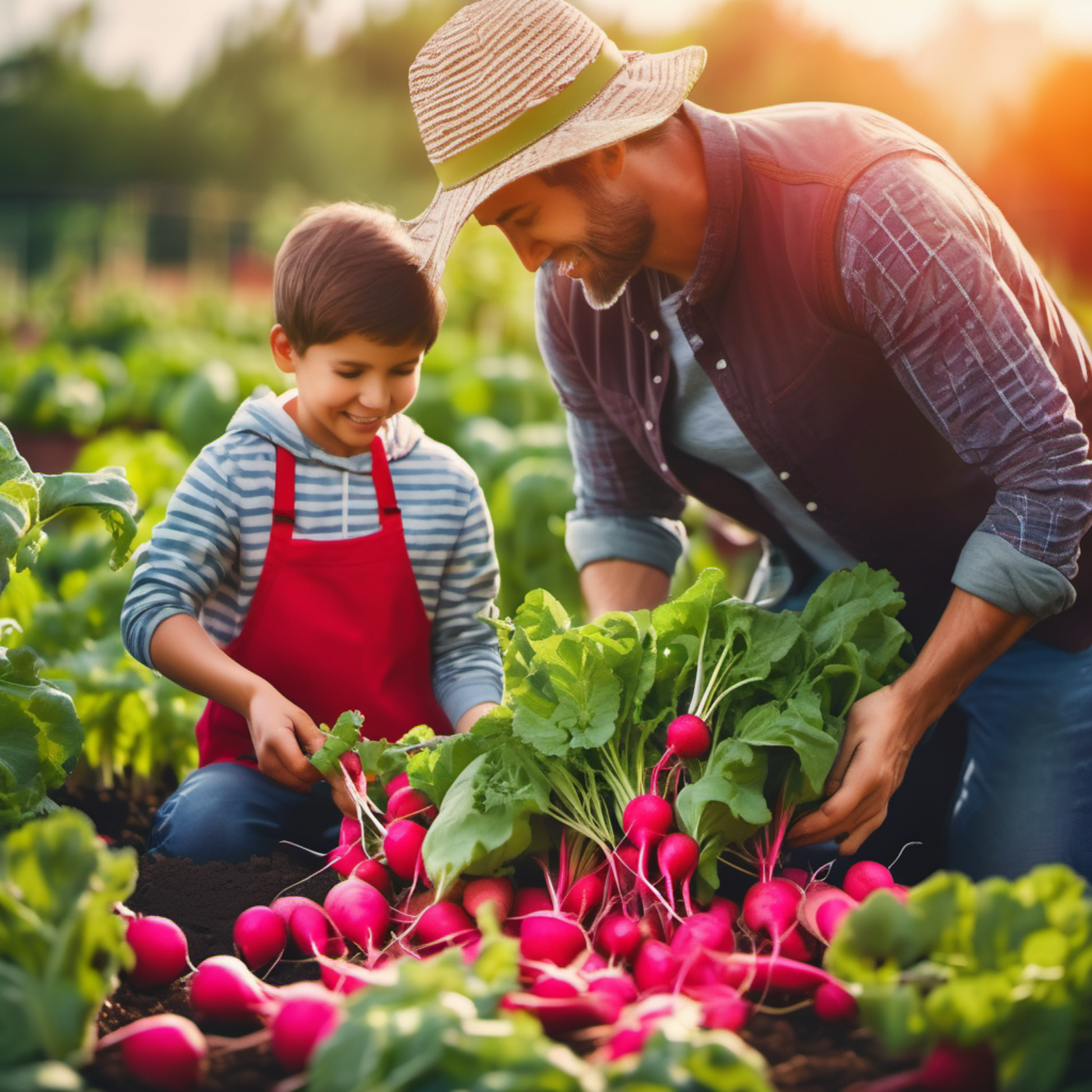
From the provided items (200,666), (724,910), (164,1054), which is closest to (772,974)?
(724,910)

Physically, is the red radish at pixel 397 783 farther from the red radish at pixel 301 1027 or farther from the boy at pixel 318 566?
the red radish at pixel 301 1027

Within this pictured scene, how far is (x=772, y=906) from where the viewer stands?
182cm

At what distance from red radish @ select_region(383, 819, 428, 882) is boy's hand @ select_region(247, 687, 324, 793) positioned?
11.0 inches

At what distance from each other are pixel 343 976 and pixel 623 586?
60.7 inches

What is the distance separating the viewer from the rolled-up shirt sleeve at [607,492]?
10.00 feet

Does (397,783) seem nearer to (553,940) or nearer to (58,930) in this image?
(553,940)

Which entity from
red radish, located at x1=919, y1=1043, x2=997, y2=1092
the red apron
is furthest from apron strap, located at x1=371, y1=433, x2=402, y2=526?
red radish, located at x1=919, y1=1043, x2=997, y2=1092

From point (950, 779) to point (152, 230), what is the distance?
89.1 feet

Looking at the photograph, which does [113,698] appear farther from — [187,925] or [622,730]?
[622,730]

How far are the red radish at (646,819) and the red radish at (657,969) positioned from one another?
168 mm

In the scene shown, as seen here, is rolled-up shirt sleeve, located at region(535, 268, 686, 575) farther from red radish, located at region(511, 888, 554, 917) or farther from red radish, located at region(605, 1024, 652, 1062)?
red radish, located at region(605, 1024, 652, 1062)

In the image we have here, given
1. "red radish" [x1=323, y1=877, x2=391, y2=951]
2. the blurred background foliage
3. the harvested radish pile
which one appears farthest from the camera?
the blurred background foliage

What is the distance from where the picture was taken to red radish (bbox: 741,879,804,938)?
1810mm

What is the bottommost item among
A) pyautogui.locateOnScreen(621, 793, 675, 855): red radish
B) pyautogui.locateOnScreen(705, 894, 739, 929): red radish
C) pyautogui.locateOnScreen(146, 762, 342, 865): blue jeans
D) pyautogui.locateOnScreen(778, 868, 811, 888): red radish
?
pyautogui.locateOnScreen(146, 762, 342, 865): blue jeans
